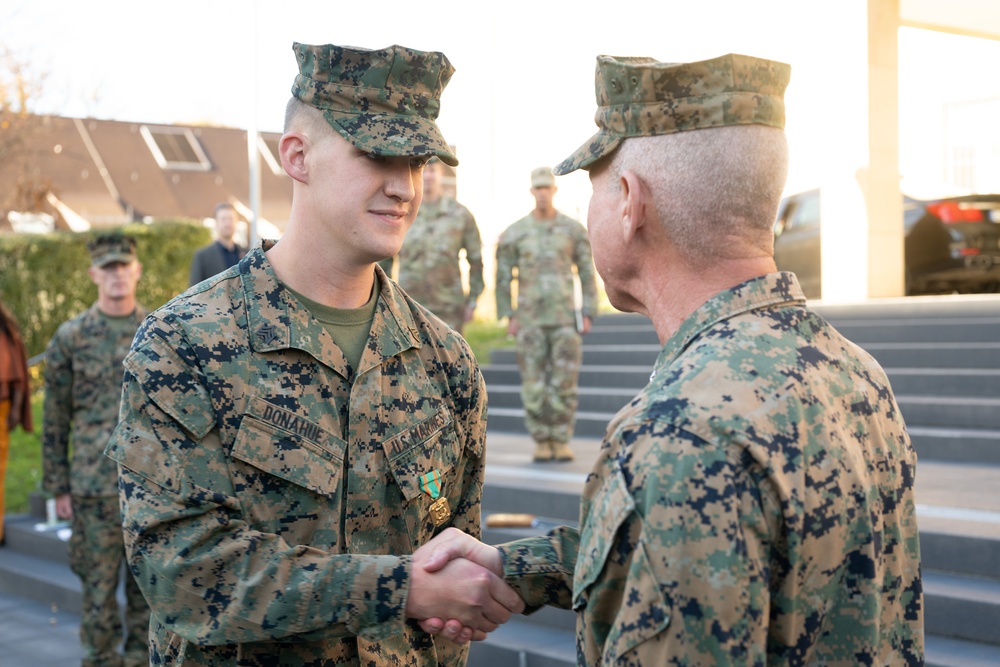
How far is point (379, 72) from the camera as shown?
2.44 metres

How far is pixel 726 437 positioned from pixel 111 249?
18.4 ft

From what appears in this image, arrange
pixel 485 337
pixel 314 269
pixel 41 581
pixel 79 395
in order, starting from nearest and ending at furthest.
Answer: pixel 314 269 → pixel 79 395 → pixel 41 581 → pixel 485 337

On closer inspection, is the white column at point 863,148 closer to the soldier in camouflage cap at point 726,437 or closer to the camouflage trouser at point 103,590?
the camouflage trouser at point 103,590

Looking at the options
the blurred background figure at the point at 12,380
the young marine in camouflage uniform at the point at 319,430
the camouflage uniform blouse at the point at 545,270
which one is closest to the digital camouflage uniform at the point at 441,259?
the camouflage uniform blouse at the point at 545,270

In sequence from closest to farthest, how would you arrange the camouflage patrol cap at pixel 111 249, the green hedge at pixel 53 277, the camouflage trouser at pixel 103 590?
the camouflage trouser at pixel 103 590 → the camouflage patrol cap at pixel 111 249 → the green hedge at pixel 53 277

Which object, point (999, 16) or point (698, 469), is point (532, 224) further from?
point (999, 16)

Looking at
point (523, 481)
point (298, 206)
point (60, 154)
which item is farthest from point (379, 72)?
point (60, 154)

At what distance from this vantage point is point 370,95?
2420 mm

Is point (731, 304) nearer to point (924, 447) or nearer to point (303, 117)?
point (303, 117)

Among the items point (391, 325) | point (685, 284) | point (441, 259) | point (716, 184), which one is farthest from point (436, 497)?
point (441, 259)

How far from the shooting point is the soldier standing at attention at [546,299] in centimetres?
855

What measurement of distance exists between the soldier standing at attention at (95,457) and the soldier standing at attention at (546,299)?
338 cm

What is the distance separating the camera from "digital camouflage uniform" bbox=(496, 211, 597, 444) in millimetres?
8594

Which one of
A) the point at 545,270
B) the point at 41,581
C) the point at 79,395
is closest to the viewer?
the point at 79,395
